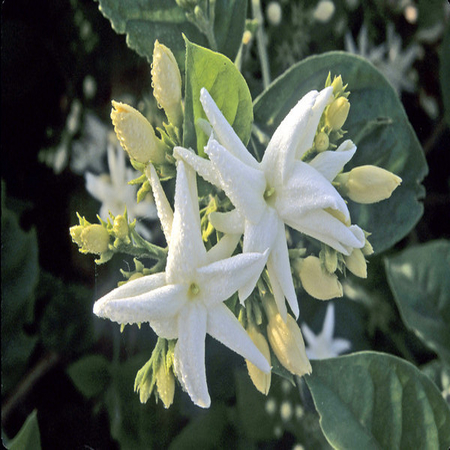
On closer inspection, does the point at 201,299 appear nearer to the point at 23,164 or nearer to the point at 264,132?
the point at 264,132

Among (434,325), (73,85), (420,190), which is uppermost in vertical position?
(73,85)

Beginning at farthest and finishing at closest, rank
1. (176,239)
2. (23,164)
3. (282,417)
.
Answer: (23,164)
(282,417)
(176,239)

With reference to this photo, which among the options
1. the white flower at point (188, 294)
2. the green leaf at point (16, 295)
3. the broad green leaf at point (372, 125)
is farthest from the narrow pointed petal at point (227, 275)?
the green leaf at point (16, 295)

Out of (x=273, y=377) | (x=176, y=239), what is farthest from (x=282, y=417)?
(x=176, y=239)

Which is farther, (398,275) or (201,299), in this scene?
(398,275)

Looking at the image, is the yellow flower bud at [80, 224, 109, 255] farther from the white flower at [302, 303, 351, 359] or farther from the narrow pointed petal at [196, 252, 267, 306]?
the white flower at [302, 303, 351, 359]

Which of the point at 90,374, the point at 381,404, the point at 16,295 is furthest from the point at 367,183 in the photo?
the point at 16,295

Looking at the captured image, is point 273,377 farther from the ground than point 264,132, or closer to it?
closer to it

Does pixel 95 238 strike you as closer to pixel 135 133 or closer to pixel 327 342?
pixel 135 133
